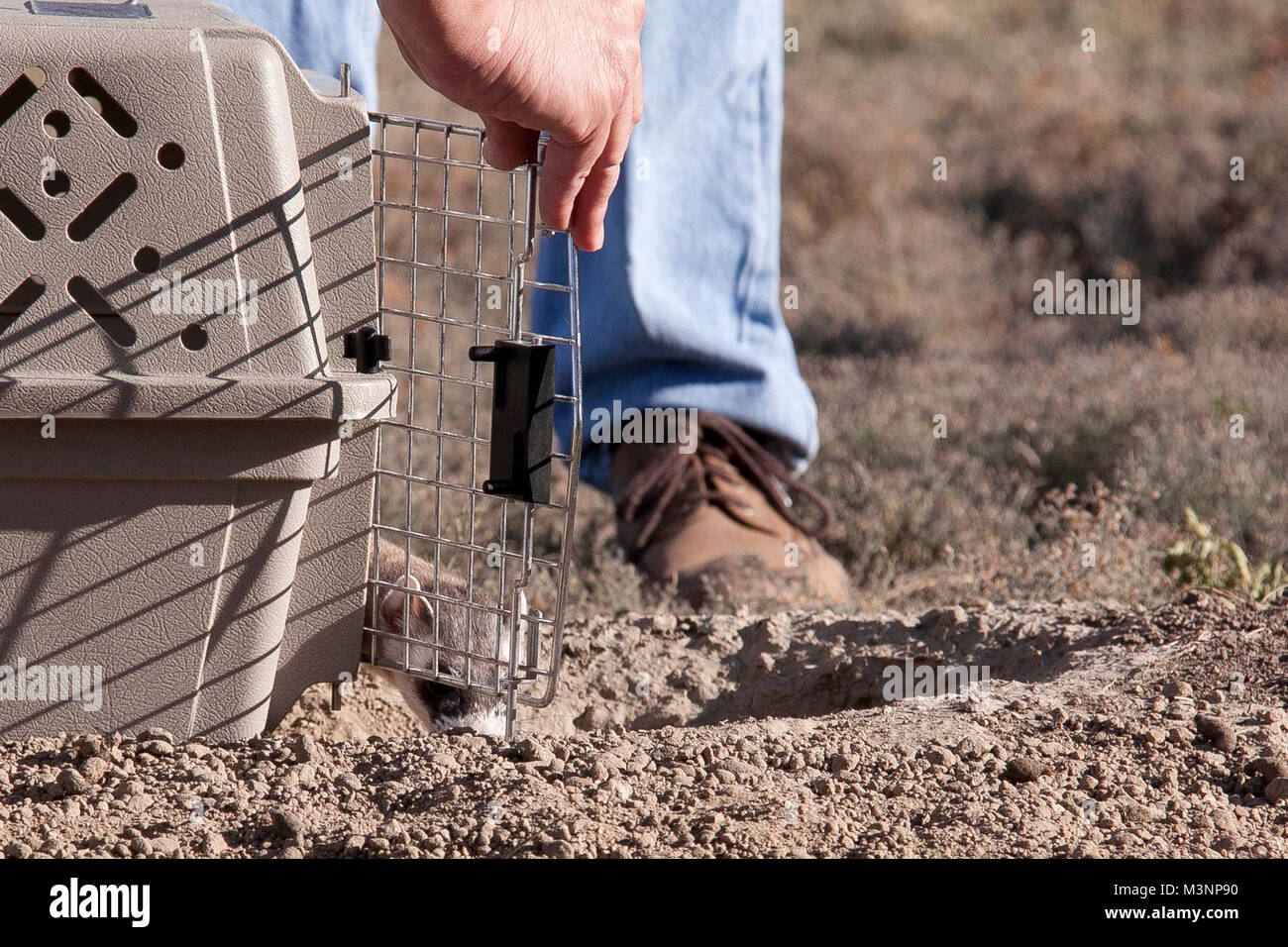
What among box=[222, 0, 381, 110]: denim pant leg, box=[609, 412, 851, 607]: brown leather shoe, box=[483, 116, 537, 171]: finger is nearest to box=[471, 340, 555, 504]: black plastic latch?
box=[483, 116, 537, 171]: finger

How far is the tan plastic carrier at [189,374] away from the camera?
1714mm

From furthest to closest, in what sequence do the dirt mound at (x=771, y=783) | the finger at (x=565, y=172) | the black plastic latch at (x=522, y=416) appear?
1. the black plastic latch at (x=522, y=416)
2. the finger at (x=565, y=172)
3. the dirt mound at (x=771, y=783)

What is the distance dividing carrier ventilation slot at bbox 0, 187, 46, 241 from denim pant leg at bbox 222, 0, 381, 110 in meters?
0.74

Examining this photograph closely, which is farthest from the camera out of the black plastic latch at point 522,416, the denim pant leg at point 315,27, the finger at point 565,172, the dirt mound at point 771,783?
the denim pant leg at point 315,27

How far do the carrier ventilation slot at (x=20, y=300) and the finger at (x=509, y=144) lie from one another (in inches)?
23.5

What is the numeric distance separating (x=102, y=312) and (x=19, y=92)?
0.30 m

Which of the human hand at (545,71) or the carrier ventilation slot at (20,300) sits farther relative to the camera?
the carrier ventilation slot at (20,300)

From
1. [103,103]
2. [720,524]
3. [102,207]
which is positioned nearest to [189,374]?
[102,207]

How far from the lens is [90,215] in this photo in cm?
173

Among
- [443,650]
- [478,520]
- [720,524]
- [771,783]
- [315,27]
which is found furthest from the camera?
[478,520]

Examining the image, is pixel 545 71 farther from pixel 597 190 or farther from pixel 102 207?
pixel 102 207

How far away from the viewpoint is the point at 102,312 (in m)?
1.75

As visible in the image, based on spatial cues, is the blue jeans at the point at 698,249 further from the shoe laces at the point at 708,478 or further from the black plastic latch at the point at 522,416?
the black plastic latch at the point at 522,416

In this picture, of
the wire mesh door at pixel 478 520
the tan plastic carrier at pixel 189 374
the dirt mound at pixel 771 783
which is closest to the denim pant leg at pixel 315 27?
the wire mesh door at pixel 478 520
